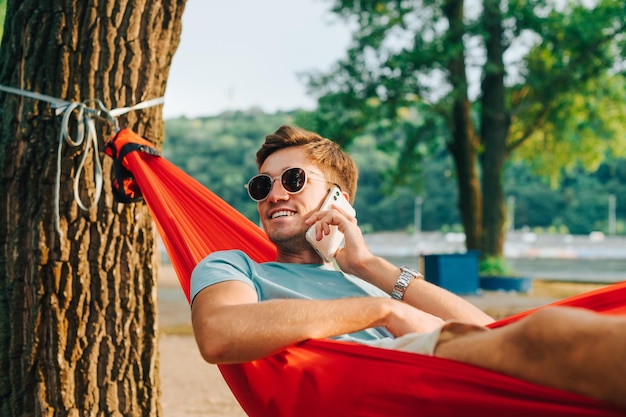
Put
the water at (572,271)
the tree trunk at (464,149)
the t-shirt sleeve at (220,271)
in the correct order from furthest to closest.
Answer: the water at (572,271)
the tree trunk at (464,149)
the t-shirt sleeve at (220,271)

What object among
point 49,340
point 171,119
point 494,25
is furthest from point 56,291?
point 171,119

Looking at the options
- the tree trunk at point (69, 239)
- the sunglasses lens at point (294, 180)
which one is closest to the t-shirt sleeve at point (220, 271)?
the sunglasses lens at point (294, 180)

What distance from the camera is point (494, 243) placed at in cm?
1379

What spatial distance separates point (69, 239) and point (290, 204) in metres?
0.94

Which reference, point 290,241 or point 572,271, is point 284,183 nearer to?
point 290,241

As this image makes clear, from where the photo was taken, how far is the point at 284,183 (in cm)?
231

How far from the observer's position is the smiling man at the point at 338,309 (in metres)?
1.29

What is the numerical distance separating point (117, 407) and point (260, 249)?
807 mm

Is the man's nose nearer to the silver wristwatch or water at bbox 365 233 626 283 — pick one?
the silver wristwatch

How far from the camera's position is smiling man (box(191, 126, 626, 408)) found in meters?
1.29

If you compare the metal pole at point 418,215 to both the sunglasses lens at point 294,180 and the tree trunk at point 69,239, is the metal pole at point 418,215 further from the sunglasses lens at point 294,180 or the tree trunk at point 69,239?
the sunglasses lens at point 294,180

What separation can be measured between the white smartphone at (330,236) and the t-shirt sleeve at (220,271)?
9.0 inches

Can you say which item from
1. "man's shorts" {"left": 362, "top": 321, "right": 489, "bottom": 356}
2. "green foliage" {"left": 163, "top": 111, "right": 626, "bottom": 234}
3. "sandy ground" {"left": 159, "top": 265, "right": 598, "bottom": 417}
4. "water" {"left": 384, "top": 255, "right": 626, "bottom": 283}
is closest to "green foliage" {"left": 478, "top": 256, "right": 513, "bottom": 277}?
"water" {"left": 384, "top": 255, "right": 626, "bottom": 283}

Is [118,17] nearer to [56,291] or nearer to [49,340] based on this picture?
[56,291]
